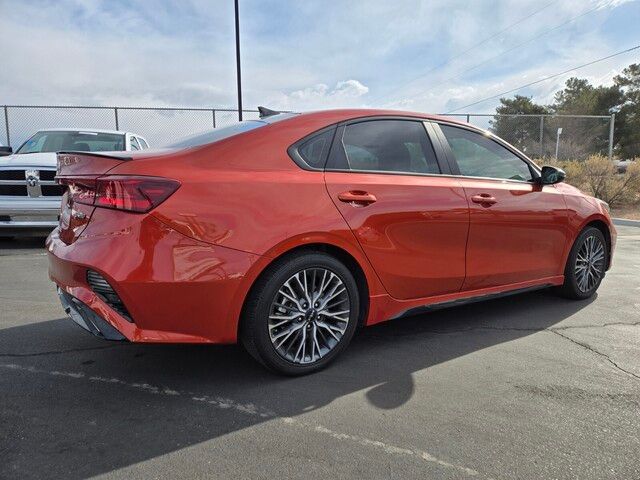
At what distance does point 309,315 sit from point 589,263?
3.24 m

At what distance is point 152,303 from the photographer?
2.53 metres

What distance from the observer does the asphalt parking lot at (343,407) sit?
7.19 feet

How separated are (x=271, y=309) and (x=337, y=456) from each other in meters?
0.89

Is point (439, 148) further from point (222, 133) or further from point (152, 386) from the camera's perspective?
point (152, 386)

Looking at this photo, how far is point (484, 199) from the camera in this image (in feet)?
12.3

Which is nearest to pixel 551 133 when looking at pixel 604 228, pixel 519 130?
pixel 519 130

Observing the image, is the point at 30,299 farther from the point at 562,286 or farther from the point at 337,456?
the point at 562,286

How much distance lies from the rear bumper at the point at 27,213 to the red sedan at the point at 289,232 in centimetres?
423

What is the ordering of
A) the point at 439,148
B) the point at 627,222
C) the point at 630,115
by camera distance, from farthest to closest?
the point at 630,115, the point at 627,222, the point at 439,148

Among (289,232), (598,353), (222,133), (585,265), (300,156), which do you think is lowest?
(598,353)

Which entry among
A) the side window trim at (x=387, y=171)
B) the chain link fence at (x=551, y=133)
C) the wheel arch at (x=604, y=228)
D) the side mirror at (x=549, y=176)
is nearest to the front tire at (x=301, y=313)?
the side window trim at (x=387, y=171)

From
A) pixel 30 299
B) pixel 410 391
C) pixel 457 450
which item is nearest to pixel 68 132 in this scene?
pixel 30 299

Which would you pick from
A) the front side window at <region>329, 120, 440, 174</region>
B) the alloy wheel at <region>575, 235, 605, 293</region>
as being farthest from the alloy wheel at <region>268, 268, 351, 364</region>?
the alloy wheel at <region>575, 235, 605, 293</region>

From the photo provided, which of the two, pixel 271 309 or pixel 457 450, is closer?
pixel 457 450
